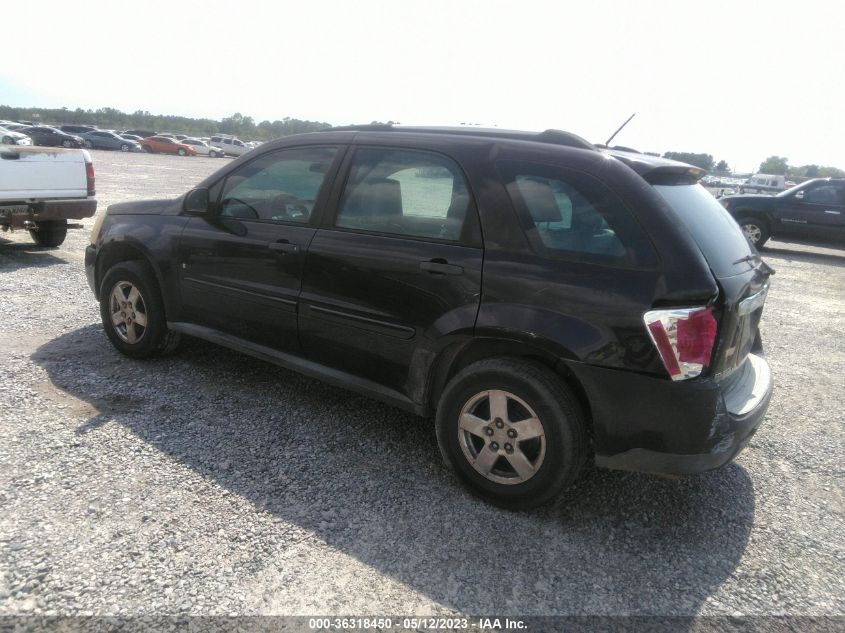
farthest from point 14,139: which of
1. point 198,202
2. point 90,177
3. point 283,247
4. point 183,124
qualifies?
point 183,124

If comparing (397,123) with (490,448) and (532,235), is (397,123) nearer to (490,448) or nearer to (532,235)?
(532,235)

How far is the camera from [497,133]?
11.3ft

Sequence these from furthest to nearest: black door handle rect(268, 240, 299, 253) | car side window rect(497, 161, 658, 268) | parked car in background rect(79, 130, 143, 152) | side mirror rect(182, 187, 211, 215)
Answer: parked car in background rect(79, 130, 143, 152) → side mirror rect(182, 187, 211, 215) → black door handle rect(268, 240, 299, 253) → car side window rect(497, 161, 658, 268)

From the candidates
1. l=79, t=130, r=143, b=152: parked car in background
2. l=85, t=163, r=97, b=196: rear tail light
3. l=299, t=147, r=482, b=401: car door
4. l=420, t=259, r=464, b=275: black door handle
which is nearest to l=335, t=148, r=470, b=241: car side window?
l=299, t=147, r=482, b=401: car door

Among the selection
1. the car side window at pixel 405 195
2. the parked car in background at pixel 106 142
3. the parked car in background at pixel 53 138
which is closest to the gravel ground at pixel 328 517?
the car side window at pixel 405 195

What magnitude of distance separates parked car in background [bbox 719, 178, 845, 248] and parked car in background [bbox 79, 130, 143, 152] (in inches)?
1772

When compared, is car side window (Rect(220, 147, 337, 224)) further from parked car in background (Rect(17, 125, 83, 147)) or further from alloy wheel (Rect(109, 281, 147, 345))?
parked car in background (Rect(17, 125, 83, 147))

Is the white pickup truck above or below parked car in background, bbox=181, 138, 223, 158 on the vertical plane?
above

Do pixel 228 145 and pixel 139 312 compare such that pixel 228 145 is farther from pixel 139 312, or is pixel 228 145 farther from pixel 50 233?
pixel 139 312

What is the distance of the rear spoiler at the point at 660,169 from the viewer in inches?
118

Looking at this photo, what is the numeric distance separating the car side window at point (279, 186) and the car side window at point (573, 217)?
1230 millimetres

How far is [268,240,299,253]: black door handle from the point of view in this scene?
3.75 metres

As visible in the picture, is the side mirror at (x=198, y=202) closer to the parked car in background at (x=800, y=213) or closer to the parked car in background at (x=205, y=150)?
the parked car in background at (x=800, y=213)

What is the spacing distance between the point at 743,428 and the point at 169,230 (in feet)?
12.2
